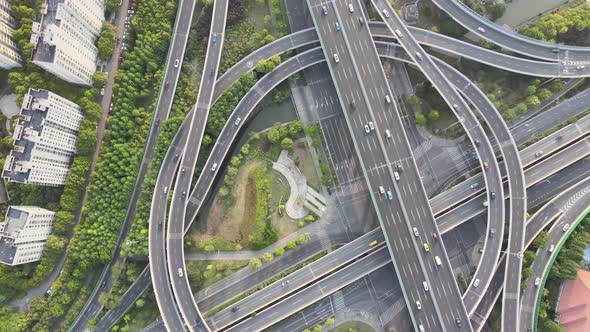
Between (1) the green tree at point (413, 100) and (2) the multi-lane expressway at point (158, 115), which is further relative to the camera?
(1) the green tree at point (413, 100)

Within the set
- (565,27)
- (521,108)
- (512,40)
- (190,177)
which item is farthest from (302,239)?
(565,27)

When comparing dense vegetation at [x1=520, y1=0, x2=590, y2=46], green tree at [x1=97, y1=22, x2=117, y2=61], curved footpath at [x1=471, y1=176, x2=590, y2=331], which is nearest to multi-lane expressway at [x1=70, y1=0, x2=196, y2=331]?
green tree at [x1=97, y1=22, x2=117, y2=61]

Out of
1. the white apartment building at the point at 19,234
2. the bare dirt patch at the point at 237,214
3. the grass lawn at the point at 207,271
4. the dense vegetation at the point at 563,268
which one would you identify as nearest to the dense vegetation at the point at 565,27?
the dense vegetation at the point at 563,268

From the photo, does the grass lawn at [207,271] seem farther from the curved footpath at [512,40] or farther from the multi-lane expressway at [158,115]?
the curved footpath at [512,40]

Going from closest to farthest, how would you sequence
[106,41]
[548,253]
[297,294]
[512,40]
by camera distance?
1. [297,294]
2. [548,253]
3. [106,41]
4. [512,40]

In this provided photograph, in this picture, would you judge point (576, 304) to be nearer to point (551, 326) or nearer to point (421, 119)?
point (551, 326)

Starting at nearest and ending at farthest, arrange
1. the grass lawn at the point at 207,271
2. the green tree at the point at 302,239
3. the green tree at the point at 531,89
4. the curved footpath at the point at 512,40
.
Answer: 1. the green tree at the point at 302,239
2. the grass lawn at the point at 207,271
3. the green tree at the point at 531,89
4. the curved footpath at the point at 512,40

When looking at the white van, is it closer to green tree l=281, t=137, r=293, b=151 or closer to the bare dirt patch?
green tree l=281, t=137, r=293, b=151
